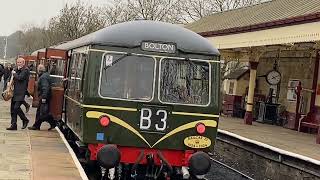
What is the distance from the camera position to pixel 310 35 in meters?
14.1

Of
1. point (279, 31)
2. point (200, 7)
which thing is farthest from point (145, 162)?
point (200, 7)

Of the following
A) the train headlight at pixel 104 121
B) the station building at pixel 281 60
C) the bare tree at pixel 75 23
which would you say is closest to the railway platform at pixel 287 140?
the station building at pixel 281 60

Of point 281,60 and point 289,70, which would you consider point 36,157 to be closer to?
point 289,70

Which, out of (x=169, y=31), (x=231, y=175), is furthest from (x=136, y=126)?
(x=231, y=175)

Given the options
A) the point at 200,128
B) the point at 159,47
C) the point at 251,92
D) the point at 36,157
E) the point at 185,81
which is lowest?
the point at 36,157

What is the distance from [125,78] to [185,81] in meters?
0.99

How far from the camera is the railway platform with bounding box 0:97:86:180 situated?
7.92 meters

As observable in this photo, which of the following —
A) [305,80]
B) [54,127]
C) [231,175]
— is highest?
[305,80]

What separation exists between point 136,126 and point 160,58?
114cm

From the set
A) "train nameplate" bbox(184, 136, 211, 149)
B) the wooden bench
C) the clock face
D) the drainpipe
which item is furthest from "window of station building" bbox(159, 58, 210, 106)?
the clock face

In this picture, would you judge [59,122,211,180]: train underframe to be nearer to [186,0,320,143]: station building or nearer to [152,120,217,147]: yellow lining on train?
[152,120,217,147]: yellow lining on train

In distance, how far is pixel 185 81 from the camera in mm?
8953

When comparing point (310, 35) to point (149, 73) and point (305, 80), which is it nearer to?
point (305, 80)

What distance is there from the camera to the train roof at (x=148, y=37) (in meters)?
8.71
